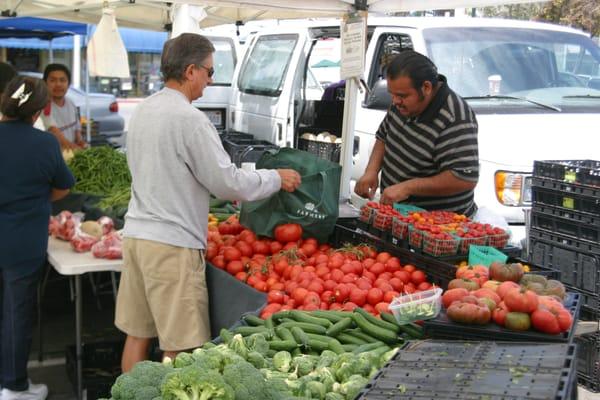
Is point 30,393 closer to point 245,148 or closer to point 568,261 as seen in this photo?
point 568,261

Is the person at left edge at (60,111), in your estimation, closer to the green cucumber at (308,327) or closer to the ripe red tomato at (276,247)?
the ripe red tomato at (276,247)

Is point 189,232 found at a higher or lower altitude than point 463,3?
lower

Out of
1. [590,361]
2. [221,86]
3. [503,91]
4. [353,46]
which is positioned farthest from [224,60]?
[590,361]

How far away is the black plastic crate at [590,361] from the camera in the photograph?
3.93 meters

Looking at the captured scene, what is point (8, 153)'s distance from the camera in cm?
495

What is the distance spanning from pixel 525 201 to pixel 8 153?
369cm

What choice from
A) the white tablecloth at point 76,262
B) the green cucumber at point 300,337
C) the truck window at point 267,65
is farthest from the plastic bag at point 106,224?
the truck window at point 267,65

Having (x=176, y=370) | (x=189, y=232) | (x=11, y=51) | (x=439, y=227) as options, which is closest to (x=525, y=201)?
(x=439, y=227)

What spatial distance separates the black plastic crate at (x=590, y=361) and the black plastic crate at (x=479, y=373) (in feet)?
4.42

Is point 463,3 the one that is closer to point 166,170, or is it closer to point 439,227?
point 439,227

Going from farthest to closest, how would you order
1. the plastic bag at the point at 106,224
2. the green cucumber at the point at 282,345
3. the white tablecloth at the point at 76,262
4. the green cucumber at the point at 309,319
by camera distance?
1. the plastic bag at the point at 106,224
2. the white tablecloth at the point at 76,262
3. the green cucumber at the point at 309,319
4. the green cucumber at the point at 282,345

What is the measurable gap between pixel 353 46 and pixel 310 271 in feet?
7.55

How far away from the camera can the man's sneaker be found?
208 inches

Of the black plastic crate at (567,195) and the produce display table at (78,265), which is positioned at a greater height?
the black plastic crate at (567,195)
